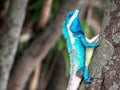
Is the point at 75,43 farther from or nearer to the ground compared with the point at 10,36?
farther from the ground

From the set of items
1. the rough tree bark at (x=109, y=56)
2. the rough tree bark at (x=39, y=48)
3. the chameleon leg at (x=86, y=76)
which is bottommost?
the rough tree bark at (x=39, y=48)

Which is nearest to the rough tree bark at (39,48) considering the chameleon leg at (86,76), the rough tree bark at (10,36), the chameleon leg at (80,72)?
the rough tree bark at (10,36)

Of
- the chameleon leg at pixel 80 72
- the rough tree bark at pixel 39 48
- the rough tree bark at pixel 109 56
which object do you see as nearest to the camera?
the rough tree bark at pixel 109 56

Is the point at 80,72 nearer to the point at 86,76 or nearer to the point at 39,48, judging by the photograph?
the point at 86,76

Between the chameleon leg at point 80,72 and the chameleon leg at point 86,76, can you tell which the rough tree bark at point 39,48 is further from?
the chameleon leg at point 86,76

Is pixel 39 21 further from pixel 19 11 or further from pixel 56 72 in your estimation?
pixel 56 72

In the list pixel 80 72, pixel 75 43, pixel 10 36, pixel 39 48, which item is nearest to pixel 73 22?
pixel 75 43

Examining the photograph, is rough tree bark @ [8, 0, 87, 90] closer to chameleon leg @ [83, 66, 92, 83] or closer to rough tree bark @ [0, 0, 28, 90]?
rough tree bark @ [0, 0, 28, 90]
